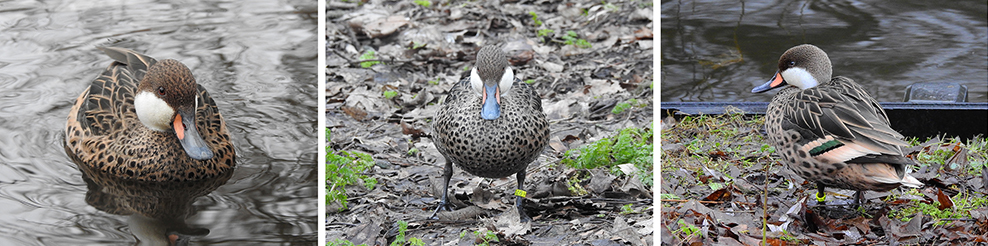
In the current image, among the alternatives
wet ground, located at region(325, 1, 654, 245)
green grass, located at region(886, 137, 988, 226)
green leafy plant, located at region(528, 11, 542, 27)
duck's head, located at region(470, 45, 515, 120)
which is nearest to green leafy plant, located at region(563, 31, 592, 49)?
wet ground, located at region(325, 1, 654, 245)

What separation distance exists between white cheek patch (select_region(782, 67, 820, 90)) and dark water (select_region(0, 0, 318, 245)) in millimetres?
2211

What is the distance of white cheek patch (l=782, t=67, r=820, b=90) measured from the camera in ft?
10.2

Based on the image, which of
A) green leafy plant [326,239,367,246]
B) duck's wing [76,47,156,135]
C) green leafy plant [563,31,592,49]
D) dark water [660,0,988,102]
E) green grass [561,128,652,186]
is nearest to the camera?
green leafy plant [326,239,367,246]

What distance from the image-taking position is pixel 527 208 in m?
2.98

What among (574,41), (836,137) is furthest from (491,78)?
(574,41)

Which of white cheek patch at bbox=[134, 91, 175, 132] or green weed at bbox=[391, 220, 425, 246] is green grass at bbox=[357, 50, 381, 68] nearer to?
white cheek patch at bbox=[134, 91, 175, 132]

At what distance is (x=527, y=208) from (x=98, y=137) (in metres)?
2.21

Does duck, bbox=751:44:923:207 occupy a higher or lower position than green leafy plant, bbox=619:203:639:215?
higher

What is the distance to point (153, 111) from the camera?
339cm

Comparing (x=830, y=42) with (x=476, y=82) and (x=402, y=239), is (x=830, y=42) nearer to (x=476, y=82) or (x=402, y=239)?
(x=476, y=82)

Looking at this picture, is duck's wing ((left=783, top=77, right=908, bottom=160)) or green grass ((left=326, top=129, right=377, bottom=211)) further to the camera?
green grass ((left=326, top=129, right=377, bottom=211))

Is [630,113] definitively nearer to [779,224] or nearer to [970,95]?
[779,224]

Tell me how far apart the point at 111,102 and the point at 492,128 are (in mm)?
2117

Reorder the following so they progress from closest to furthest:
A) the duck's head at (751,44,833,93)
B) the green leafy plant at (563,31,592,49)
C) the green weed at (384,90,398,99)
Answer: the duck's head at (751,44,833,93), the green weed at (384,90,398,99), the green leafy plant at (563,31,592,49)
